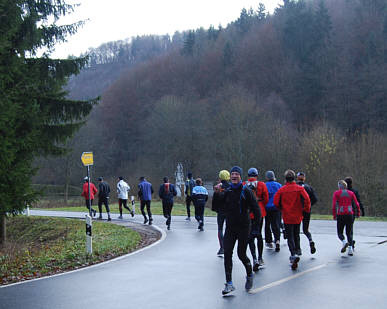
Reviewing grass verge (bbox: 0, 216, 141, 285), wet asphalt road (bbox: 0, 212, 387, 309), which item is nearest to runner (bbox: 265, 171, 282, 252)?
wet asphalt road (bbox: 0, 212, 387, 309)

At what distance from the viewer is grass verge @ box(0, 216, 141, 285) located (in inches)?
433

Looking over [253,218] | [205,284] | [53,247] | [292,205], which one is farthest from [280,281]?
[53,247]

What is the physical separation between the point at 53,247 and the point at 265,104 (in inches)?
1875

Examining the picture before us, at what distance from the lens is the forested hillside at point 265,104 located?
4119 centimetres

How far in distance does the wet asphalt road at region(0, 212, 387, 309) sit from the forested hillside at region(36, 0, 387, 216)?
905 inches

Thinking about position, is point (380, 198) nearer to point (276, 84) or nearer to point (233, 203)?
point (233, 203)

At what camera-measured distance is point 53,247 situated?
15969 mm

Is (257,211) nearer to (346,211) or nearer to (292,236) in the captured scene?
(292,236)

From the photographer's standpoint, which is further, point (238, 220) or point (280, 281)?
point (280, 281)

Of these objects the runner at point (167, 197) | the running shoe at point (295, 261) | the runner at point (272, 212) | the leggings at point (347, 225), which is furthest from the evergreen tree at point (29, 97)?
the leggings at point (347, 225)

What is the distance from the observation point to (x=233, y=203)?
7883 mm

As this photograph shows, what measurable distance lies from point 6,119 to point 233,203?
928 centimetres

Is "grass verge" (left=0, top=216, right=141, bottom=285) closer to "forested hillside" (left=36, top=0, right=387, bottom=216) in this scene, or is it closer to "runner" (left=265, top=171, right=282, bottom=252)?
"runner" (left=265, top=171, right=282, bottom=252)

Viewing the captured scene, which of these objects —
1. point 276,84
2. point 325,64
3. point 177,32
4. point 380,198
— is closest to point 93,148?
point 276,84
